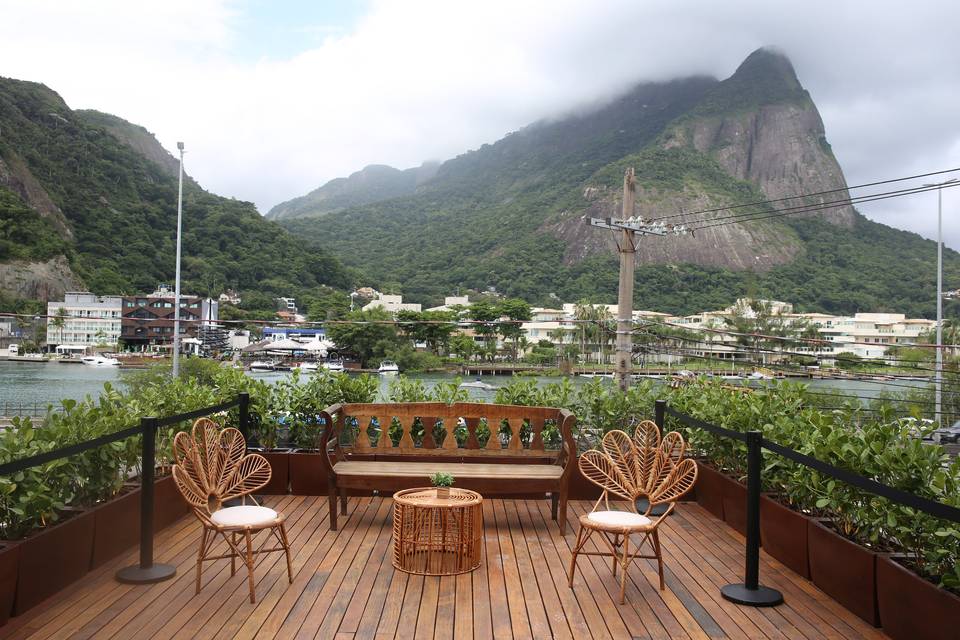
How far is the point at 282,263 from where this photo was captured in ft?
131

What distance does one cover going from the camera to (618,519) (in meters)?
3.25

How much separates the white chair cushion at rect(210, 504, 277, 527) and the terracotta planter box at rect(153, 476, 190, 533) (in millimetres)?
1142

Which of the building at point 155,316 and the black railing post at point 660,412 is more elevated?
the building at point 155,316

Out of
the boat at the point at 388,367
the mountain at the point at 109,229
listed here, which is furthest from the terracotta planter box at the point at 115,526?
the mountain at the point at 109,229

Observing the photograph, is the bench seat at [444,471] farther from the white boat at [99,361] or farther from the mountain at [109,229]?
the mountain at [109,229]

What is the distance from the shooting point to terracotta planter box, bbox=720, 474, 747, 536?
428 cm

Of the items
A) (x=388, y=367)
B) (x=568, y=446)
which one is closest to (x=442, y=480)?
(x=568, y=446)

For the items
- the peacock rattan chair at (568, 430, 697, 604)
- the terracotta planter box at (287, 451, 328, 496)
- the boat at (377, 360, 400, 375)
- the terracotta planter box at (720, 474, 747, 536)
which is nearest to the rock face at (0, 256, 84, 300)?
the boat at (377, 360, 400, 375)

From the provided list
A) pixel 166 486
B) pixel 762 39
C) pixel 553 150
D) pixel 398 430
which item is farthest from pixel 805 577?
pixel 762 39

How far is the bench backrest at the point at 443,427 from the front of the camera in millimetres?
4812

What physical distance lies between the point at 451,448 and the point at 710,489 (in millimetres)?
1809

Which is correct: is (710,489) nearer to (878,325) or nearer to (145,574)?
(145,574)

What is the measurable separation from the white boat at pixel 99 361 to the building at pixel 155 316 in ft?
2.26

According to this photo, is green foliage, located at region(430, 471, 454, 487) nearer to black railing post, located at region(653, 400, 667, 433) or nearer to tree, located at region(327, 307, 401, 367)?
black railing post, located at region(653, 400, 667, 433)
